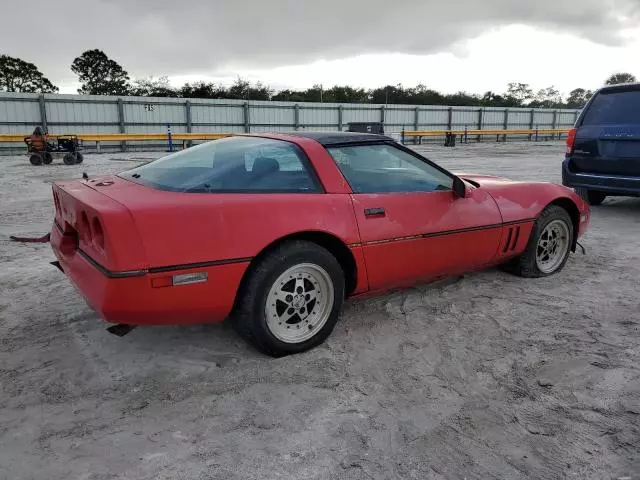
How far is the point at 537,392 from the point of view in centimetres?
257

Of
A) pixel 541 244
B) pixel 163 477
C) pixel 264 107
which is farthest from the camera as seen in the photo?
pixel 264 107

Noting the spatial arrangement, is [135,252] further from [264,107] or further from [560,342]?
[264,107]

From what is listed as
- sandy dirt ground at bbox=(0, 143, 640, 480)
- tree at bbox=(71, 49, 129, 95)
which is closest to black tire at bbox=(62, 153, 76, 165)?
sandy dirt ground at bbox=(0, 143, 640, 480)

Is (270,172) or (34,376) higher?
(270,172)

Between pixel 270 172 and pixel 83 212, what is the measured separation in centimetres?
106

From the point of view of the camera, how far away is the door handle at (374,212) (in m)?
3.11

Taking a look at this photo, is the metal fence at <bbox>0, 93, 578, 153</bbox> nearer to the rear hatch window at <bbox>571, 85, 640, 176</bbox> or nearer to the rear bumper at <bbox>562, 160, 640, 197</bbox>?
the rear bumper at <bbox>562, 160, 640, 197</bbox>

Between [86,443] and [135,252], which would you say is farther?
[135,252]

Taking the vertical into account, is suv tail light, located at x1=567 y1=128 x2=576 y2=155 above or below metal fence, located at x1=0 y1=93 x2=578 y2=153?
below

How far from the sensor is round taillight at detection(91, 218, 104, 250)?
2477 millimetres

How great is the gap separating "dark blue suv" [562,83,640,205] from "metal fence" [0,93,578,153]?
16.4 m

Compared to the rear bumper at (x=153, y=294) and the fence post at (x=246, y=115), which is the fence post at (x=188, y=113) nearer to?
the fence post at (x=246, y=115)

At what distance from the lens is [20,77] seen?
4484 centimetres

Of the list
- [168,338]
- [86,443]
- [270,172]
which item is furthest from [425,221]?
[86,443]
